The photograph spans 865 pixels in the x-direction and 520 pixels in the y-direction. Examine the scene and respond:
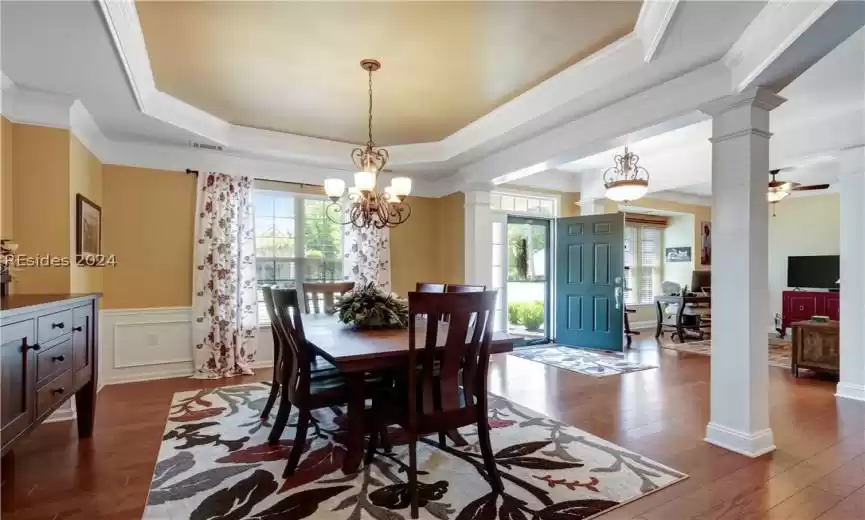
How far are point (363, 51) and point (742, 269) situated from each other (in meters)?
2.73

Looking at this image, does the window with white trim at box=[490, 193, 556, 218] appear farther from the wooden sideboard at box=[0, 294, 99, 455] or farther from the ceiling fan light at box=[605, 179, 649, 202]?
the wooden sideboard at box=[0, 294, 99, 455]

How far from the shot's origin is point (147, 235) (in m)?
4.45

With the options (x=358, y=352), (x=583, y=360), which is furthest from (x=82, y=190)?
(x=583, y=360)

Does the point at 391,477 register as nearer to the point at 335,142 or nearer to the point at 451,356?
the point at 451,356

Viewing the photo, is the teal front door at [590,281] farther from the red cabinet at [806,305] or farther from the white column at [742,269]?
the red cabinet at [806,305]

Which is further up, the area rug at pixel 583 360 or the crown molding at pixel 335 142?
the crown molding at pixel 335 142

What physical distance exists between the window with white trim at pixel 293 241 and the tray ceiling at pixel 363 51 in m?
1.34

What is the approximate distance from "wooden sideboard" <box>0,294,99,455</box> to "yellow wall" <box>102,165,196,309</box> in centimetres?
152

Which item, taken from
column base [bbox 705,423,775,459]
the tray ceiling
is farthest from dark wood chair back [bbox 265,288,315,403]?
column base [bbox 705,423,775,459]

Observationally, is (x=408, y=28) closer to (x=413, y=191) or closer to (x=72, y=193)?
(x=72, y=193)

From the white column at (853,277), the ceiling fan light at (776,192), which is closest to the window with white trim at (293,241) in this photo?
the white column at (853,277)

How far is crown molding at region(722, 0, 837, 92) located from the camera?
6.51 ft

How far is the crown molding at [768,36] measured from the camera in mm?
1984

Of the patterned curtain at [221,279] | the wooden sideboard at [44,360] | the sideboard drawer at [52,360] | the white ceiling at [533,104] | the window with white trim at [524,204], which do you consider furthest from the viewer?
the window with white trim at [524,204]
